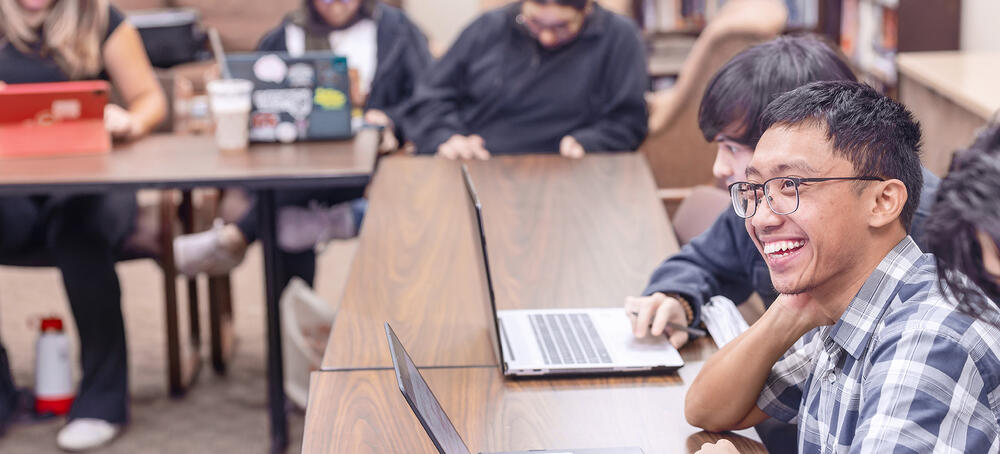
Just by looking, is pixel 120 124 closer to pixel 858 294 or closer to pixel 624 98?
pixel 624 98

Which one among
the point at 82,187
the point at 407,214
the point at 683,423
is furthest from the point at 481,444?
the point at 82,187

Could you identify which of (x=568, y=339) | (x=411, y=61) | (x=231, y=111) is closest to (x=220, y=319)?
(x=231, y=111)

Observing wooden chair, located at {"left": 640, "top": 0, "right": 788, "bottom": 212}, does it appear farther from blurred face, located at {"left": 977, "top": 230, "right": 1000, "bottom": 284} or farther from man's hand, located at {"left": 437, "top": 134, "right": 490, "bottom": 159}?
blurred face, located at {"left": 977, "top": 230, "right": 1000, "bottom": 284}

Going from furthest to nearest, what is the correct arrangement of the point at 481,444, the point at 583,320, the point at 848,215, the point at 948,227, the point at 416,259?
1. the point at 416,259
2. the point at 583,320
3. the point at 481,444
4. the point at 848,215
5. the point at 948,227

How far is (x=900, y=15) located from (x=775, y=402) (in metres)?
3.17

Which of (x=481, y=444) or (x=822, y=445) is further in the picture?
(x=481, y=444)

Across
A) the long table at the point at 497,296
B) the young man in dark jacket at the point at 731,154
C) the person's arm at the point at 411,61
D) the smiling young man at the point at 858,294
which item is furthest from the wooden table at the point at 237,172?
the smiling young man at the point at 858,294

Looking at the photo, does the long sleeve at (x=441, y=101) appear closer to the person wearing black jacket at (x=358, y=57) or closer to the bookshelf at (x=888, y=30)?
the person wearing black jacket at (x=358, y=57)

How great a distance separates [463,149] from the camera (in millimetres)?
2854

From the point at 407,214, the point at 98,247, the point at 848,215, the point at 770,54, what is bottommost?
the point at 98,247

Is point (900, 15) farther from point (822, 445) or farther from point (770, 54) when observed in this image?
point (822, 445)

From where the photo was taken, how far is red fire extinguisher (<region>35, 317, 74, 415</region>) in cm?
273

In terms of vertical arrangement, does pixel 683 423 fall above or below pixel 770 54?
below

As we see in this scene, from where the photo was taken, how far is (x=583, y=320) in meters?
1.58
